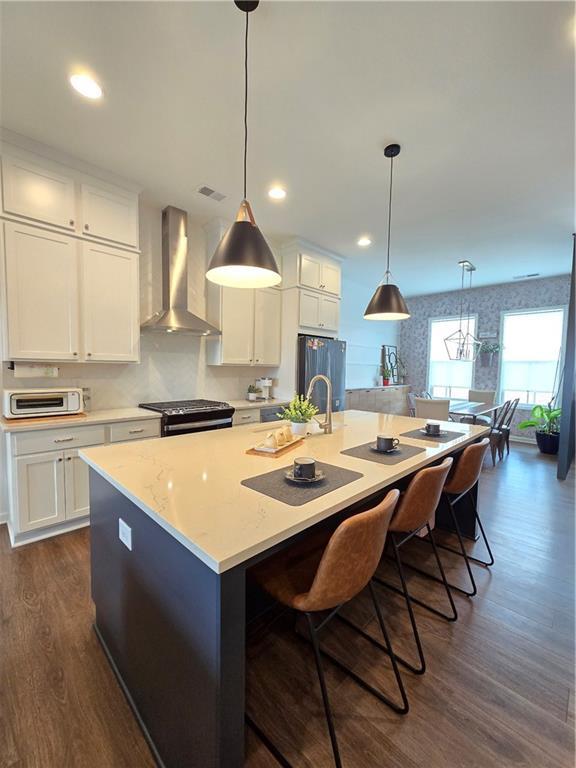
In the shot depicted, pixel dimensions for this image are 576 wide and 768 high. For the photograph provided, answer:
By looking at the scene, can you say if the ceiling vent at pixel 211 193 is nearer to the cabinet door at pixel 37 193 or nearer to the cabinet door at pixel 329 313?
the cabinet door at pixel 37 193

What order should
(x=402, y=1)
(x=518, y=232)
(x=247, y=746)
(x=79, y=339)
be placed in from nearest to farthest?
1. (x=247, y=746)
2. (x=402, y=1)
3. (x=79, y=339)
4. (x=518, y=232)

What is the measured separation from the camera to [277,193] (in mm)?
3150

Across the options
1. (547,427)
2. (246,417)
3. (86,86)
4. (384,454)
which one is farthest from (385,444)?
(547,427)

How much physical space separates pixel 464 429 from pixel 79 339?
3.28 meters

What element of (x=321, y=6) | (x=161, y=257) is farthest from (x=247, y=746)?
(x=161, y=257)

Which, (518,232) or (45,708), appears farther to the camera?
(518,232)

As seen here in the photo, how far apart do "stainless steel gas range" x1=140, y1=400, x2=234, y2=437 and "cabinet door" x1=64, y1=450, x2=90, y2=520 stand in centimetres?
69

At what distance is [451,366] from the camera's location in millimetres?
7109

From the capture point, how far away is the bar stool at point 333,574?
1040mm

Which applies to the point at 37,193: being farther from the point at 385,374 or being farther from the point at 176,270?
the point at 385,374

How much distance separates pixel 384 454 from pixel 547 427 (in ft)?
17.0

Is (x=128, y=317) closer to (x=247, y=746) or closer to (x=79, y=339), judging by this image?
(x=79, y=339)

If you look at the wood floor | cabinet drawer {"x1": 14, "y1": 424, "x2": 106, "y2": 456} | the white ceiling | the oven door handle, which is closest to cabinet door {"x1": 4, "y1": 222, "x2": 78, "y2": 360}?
cabinet drawer {"x1": 14, "y1": 424, "x2": 106, "y2": 456}

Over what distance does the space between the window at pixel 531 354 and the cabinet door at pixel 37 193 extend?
701 centimetres
